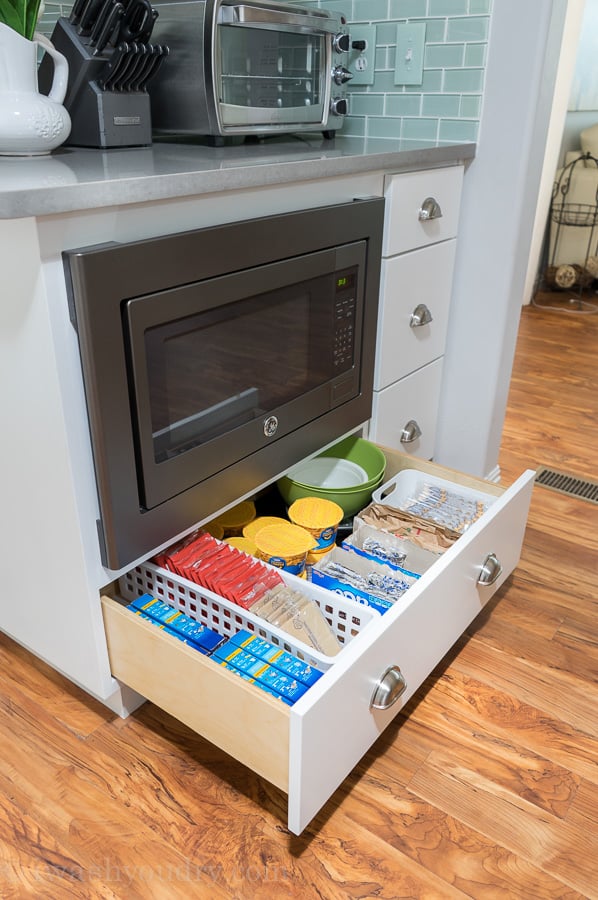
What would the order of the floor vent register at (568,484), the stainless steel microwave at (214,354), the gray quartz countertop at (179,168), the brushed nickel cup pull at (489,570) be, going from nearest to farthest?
the gray quartz countertop at (179,168)
the stainless steel microwave at (214,354)
the brushed nickel cup pull at (489,570)
the floor vent register at (568,484)

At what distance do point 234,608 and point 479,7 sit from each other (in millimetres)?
1283

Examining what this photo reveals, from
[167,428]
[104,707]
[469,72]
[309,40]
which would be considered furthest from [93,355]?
[469,72]

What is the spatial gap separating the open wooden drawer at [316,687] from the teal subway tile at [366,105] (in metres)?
1.03

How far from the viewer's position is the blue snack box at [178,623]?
1022 mm

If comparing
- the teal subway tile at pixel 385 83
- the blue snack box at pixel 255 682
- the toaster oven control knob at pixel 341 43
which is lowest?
the blue snack box at pixel 255 682

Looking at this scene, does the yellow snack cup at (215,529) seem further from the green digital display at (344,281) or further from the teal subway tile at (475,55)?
the teal subway tile at (475,55)

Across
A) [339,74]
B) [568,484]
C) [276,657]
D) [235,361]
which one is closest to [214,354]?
[235,361]

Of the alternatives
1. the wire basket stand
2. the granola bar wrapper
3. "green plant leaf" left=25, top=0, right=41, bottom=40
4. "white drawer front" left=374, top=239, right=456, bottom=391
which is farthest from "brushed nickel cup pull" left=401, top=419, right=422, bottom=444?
the wire basket stand

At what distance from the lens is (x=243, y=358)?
1175 mm

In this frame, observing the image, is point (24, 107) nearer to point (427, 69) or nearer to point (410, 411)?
point (427, 69)

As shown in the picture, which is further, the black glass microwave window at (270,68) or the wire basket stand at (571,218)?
the wire basket stand at (571,218)

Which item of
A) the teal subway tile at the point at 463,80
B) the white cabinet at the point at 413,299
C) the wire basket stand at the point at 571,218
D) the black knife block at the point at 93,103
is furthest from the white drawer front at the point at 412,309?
the wire basket stand at the point at 571,218

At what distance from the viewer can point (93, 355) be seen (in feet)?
2.89

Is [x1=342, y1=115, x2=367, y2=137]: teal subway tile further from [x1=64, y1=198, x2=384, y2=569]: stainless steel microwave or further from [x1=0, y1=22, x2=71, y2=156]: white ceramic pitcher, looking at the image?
[x1=0, y1=22, x2=71, y2=156]: white ceramic pitcher
